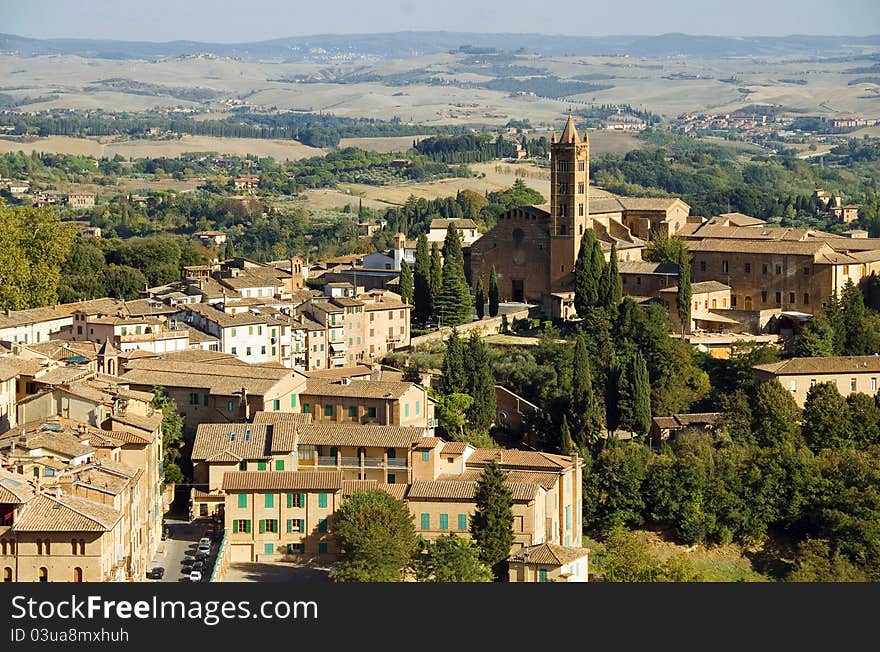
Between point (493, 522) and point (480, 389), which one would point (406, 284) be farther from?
point (493, 522)

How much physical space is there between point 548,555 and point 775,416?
351 inches

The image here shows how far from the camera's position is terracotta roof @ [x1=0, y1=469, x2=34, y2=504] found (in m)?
18.3

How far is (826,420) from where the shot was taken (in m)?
27.6

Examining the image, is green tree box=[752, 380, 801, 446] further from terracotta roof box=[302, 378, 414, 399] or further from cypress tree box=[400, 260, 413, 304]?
cypress tree box=[400, 260, 413, 304]

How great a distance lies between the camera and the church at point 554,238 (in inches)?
1436

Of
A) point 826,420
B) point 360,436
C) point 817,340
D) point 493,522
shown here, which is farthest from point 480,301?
point 493,522

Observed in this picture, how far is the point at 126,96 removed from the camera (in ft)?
579

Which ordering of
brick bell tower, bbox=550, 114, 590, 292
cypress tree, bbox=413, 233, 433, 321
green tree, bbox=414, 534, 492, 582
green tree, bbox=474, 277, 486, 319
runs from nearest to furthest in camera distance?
green tree, bbox=414, 534, 492, 582 < cypress tree, bbox=413, 233, 433, 321 < green tree, bbox=474, 277, 486, 319 < brick bell tower, bbox=550, 114, 590, 292

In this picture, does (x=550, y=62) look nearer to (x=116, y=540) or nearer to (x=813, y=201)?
(x=813, y=201)

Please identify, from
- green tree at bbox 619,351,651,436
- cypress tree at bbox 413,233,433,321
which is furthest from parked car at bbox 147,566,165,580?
cypress tree at bbox 413,233,433,321

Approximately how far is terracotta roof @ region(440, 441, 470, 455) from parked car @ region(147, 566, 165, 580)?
455 cm

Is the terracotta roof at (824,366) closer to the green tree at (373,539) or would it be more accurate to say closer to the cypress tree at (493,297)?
the cypress tree at (493,297)

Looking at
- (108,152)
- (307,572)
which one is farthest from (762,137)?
(307,572)

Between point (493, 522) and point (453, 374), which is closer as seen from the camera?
point (493, 522)
